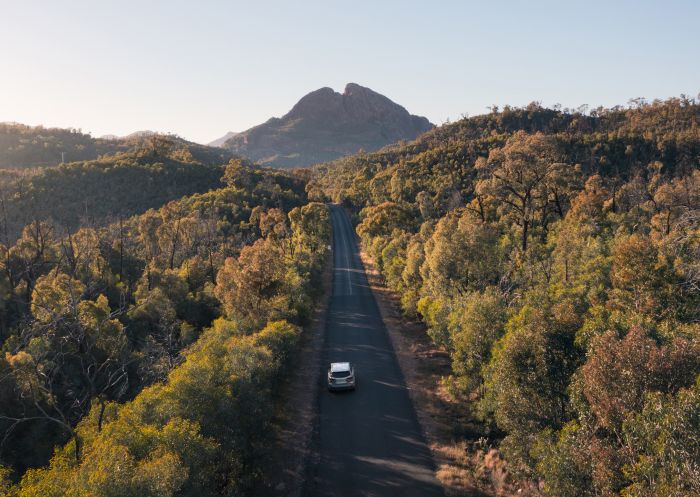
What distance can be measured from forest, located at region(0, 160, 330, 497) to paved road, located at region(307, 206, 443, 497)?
2726 mm

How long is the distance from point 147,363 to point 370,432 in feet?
41.6

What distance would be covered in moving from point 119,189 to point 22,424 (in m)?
71.6

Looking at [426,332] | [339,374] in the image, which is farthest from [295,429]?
[426,332]

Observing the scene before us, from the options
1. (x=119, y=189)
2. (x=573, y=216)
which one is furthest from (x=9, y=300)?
(x=119, y=189)

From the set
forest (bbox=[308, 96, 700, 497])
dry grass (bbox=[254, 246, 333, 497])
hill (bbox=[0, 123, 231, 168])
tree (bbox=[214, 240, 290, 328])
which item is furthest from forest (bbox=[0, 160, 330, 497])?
hill (bbox=[0, 123, 231, 168])

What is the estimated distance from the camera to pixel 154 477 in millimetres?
9930

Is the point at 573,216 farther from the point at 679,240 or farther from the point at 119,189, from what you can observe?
the point at 119,189

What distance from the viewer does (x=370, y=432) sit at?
19297 millimetres

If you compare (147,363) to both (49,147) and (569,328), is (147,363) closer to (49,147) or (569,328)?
(569,328)

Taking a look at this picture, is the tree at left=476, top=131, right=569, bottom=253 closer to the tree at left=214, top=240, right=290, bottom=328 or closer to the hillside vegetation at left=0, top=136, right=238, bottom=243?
the tree at left=214, top=240, right=290, bottom=328

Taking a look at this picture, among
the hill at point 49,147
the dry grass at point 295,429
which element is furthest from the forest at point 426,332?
the hill at point 49,147

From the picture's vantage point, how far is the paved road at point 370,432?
51.5ft

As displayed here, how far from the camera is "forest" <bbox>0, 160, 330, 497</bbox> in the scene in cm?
1157

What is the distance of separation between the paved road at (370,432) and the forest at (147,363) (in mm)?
2726
